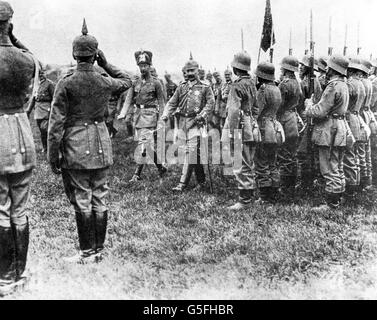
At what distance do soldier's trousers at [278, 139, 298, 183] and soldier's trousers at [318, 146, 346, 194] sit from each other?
1148 millimetres

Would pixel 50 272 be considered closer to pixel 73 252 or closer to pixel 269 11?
pixel 73 252

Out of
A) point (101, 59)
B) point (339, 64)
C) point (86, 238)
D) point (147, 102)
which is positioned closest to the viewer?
point (101, 59)

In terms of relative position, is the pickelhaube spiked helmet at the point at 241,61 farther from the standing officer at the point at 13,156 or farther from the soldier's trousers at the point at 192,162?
the standing officer at the point at 13,156

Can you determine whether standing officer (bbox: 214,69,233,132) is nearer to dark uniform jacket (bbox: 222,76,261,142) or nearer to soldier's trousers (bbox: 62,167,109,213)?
dark uniform jacket (bbox: 222,76,261,142)

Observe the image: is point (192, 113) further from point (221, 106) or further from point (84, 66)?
point (221, 106)

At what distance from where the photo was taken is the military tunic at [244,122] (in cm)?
710

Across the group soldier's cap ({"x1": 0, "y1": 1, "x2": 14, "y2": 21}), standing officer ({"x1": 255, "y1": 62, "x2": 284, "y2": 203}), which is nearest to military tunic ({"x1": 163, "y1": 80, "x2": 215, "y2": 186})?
standing officer ({"x1": 255, "y1": 62, "x2": 284, "y2": 203})

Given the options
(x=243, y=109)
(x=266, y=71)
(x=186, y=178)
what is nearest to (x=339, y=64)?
(x=266, y=71)

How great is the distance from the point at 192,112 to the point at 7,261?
15.9 ft

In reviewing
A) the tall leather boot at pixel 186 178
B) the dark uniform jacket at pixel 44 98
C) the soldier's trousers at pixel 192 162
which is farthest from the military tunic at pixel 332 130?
the dark uniform jacket at pixel 44 98

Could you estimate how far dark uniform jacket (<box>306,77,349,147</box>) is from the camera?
22.6ft

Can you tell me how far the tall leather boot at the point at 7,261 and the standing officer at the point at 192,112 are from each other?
4.22 metres

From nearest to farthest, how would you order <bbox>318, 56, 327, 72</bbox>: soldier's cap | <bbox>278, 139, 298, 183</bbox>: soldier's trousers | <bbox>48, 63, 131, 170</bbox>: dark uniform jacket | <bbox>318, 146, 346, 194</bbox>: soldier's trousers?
<bbox>48, 63, 131, 170</bbox>: dark uniform jacket
<bbox>318, 146, 346, 194</bbox>: soldier's trousers
<bbox>278, 139, 298, 183</bbox>: soldier's trousers
<bbox>318, 56, 327, 72</bbox>: soldier's cap

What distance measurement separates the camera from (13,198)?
14.6 ft
